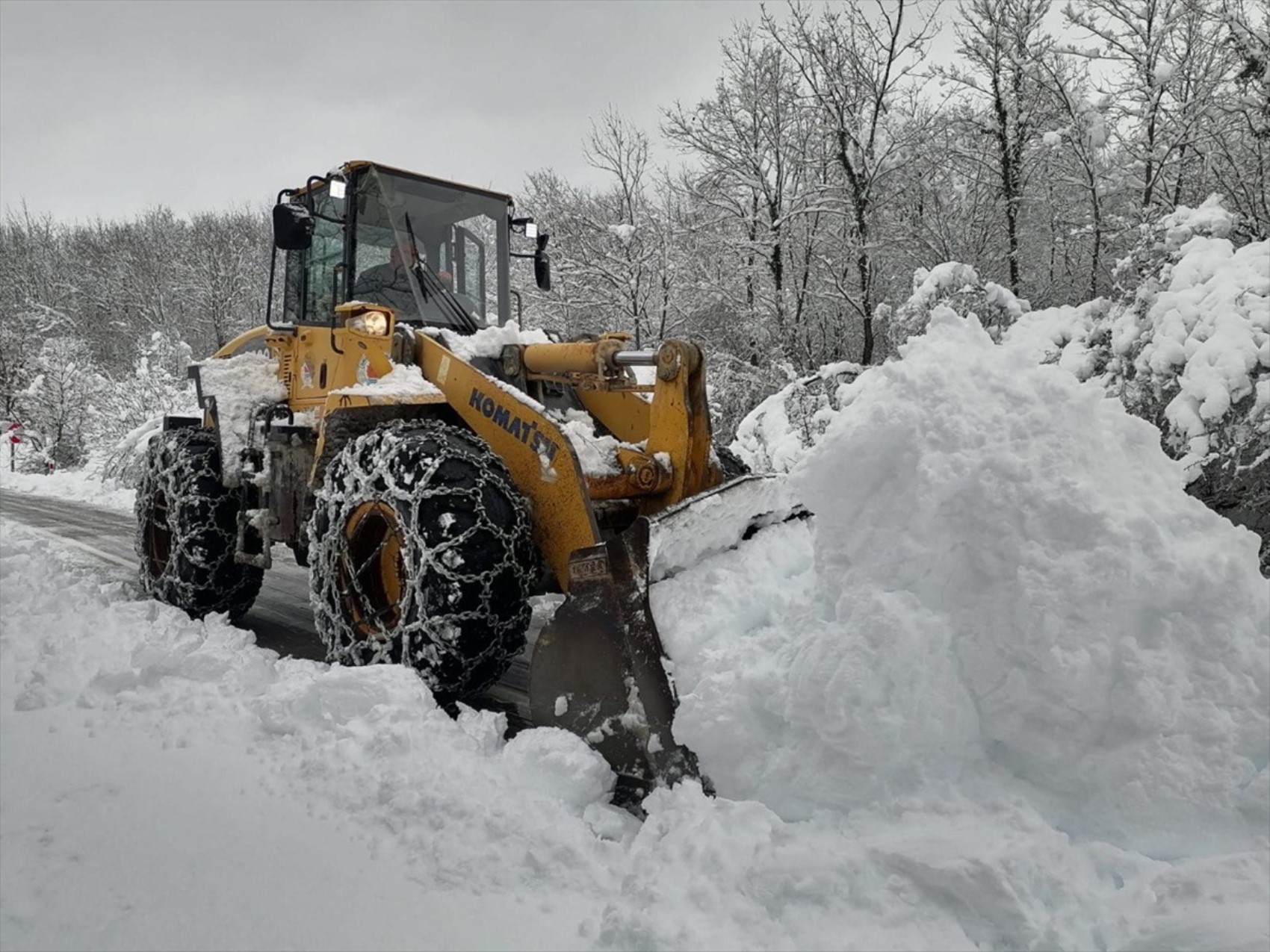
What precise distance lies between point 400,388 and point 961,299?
5239 millimetres

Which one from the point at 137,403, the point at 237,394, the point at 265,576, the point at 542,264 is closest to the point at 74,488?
the point at 137,403

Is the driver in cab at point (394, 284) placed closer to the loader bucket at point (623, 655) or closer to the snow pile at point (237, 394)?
the snow pile at point (237, 394)

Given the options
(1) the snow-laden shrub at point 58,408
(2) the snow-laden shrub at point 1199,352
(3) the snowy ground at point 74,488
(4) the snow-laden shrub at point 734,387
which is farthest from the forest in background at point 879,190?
(1) the snow-laden shrub at point 58,408

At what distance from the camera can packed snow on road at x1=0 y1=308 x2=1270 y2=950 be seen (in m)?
2.05

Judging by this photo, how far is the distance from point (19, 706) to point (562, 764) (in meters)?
2.07

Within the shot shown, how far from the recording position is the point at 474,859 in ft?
7.78

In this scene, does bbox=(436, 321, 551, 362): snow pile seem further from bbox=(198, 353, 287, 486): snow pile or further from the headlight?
bbox=(198, 353, 287, 486): snow pile

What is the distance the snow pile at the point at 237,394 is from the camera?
5.61m

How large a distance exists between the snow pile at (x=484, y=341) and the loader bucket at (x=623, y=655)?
72.5 inches

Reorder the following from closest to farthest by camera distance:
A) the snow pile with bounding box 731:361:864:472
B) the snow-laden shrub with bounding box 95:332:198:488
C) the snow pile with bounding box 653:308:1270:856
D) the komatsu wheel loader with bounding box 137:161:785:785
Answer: the snow pile with bounding box 653:308:1270:856 → the komatsu wheel loader with bounding box 137:161:785:785 → the snow pile with bounding box 731:361:864:472 → the snow-laden shrub with bounding box 95:332:198:488

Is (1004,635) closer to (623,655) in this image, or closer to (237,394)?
(623,655)

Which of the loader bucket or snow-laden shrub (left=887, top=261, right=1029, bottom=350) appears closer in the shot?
the loader bucket

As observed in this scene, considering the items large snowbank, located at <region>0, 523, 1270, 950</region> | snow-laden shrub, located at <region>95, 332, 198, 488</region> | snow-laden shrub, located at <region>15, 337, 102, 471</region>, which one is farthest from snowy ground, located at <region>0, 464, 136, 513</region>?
large snowbank, located at <region>0, 523, 1270, 950</region>

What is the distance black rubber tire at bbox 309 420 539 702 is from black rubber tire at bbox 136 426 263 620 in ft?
6.25
